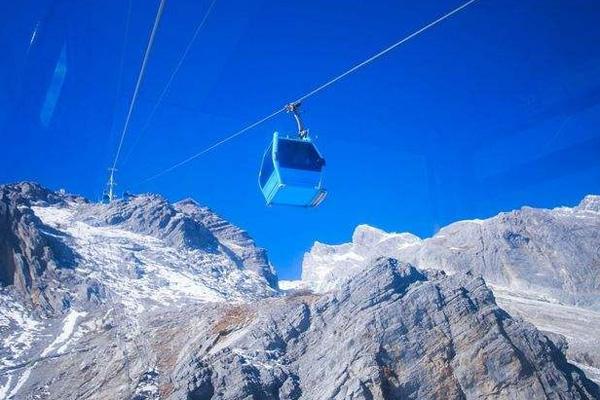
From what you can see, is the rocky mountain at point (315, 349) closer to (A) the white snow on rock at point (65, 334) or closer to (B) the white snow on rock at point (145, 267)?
(A) the white snow on rock at point (65, 334)

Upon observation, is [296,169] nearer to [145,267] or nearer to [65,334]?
[65,334]

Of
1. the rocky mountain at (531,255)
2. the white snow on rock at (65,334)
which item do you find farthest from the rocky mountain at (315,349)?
the rocky mountain at (531,255)

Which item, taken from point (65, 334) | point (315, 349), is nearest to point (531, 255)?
point (65, 334)

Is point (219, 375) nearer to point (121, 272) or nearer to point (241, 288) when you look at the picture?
point (121, 272)

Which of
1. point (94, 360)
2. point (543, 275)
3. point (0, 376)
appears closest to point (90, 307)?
point (0, 376)

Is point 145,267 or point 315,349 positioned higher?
point 145,267

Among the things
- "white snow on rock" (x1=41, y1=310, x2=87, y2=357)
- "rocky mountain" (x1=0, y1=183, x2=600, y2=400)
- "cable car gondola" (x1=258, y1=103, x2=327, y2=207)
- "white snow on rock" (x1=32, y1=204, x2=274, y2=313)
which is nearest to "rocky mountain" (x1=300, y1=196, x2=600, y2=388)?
"white snow on rock" (x1=32, y1=204, x2=274, y2=313)

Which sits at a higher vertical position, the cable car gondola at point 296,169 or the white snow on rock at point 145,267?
the white snow on rock at point 145,267

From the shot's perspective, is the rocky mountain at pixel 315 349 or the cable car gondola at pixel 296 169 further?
the rocky mountain at pixel 315 349
